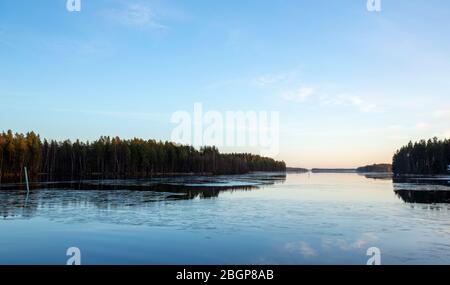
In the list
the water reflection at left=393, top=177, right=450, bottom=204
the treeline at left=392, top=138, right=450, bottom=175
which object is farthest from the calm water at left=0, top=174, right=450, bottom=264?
the treeline at left=392, top=138, right=450, bottom=175

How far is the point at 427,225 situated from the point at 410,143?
180 m

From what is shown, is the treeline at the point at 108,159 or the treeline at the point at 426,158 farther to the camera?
the treeline at the point at 426,158

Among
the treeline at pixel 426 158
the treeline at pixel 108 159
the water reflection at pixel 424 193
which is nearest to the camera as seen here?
the water reflection at pixel 424 193

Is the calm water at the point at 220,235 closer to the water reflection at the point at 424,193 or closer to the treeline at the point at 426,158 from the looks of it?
the water reflection at the point at 424,193

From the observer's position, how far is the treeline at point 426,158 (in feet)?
452

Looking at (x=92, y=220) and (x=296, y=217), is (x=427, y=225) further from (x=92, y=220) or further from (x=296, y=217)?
(x=92, y=220)

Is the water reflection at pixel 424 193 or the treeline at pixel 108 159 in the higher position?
the treeline at pixel 108 159

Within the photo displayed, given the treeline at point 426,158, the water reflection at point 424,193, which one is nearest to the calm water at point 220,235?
the water reflection at point 424,193

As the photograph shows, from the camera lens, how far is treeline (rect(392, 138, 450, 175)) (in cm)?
13775

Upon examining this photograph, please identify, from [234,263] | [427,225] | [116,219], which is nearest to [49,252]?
[234,263]

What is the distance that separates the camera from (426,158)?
500ft

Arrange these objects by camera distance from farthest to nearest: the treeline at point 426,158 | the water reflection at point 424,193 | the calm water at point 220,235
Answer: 1. the treeline at point 426,158
2. the water reflection at point 424,193
3. the calm water at point 220,235

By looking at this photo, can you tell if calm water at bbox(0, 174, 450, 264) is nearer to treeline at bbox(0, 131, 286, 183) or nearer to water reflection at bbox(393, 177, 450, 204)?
water reflection at bbox(393, 177, 450, 204)

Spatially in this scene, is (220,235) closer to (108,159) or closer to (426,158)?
(108,159)
